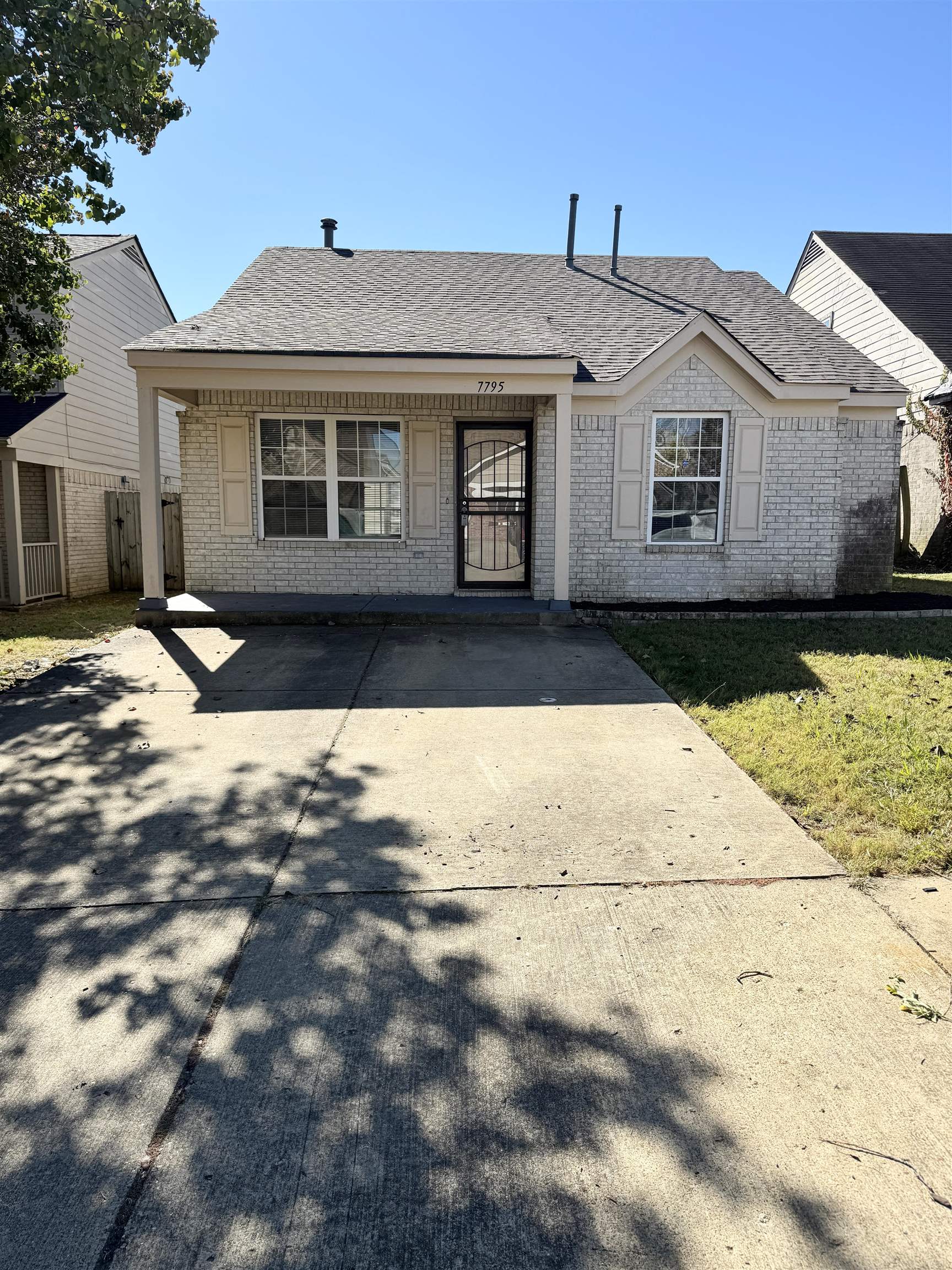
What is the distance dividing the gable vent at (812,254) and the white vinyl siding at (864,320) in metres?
0.06

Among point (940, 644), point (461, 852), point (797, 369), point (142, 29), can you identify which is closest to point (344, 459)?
point (142, 29)

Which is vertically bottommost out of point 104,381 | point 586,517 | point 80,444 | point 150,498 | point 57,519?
point 57,519

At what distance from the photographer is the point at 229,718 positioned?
655 cm

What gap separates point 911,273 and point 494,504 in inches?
559

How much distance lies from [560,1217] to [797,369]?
38.5ft

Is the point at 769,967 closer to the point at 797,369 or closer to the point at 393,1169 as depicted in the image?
the point at 393,1169

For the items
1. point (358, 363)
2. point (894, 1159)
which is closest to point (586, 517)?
point (358, 363)

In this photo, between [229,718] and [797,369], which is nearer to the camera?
[229,718]

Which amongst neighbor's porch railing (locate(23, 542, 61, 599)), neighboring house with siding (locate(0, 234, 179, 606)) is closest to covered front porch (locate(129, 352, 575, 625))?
neighboring house with siding (locate(0, 234, 179, 606))

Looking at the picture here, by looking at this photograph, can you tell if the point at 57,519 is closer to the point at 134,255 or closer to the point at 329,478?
the point at 329,478

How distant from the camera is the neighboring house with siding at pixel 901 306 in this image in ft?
56.9

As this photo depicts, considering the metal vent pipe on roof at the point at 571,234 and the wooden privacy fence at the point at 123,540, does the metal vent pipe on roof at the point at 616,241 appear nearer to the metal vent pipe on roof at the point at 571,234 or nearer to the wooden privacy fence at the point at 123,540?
the metal vent pipe on roof at the point at 571,234

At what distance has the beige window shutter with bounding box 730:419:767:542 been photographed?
1155 centimetres

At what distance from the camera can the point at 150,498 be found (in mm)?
10062
